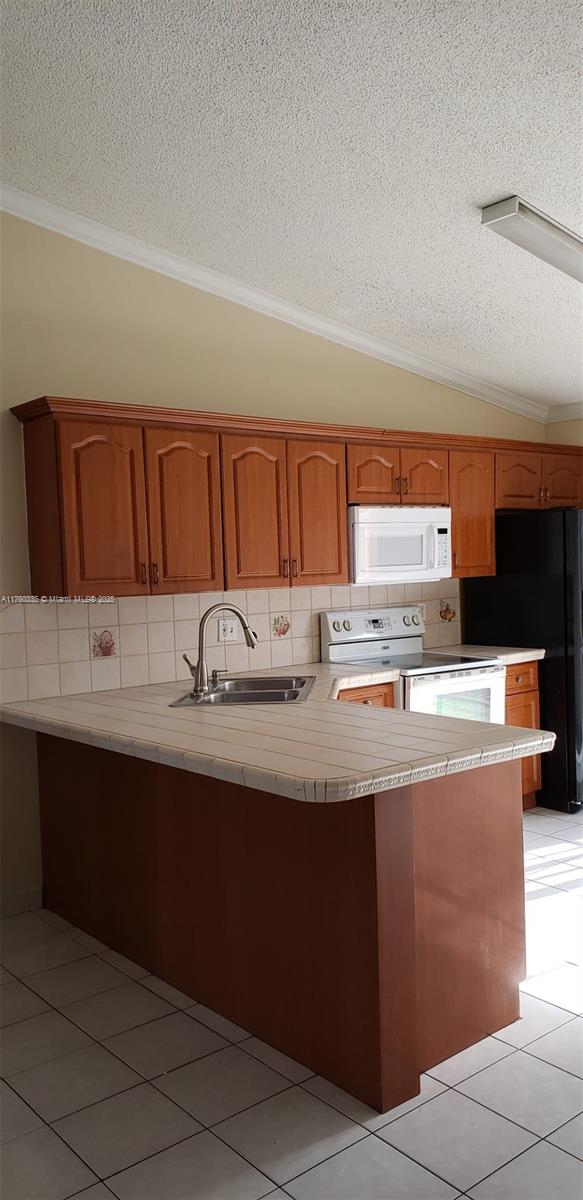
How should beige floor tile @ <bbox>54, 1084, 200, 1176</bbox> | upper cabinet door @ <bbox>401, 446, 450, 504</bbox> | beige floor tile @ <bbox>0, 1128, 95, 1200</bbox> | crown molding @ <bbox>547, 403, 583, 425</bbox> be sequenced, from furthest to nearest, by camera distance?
crown molding @ <bbox>547, 403, 583, 425</bbox>
upper cabinet door @ <bbox>401, 446, 450, 504</bbox>
beige floor tile @ <bbox>54, 1084, 200, 1176</bbox>
beige floor tile @ <bbox>0, 1128, 95, 1200</bbox>

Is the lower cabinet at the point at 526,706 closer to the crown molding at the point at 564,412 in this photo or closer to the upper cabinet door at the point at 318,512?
the upper cabinet door at the point at 318,512

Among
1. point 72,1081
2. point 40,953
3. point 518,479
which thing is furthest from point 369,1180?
point 518,479

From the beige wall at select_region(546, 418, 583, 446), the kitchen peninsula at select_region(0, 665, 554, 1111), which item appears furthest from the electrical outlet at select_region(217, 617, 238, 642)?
the beige wall at select_region(546, 418, 583, 446)

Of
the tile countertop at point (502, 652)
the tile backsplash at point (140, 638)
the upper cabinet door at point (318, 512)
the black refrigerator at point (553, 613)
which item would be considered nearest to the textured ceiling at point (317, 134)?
the upper cabinet door at point (318, 512)

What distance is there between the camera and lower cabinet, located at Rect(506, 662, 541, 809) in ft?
15.5

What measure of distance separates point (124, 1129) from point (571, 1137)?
41.2 inches

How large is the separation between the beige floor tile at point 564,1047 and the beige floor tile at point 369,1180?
1.88ft

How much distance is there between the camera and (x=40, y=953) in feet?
10.6

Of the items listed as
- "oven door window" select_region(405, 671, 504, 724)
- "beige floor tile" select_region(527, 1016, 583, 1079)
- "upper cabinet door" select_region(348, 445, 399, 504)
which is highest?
"upper cabinet door" select_region(348, 445, 399, 504)

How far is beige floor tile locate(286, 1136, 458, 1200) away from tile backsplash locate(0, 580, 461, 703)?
2.10 m

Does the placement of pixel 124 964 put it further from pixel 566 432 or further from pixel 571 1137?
pixel 566 432

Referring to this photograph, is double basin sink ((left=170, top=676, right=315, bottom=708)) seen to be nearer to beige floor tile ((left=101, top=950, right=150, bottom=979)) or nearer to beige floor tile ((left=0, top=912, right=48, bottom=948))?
beige floor tile ((left=101, top=950, right=150, bottom=979))

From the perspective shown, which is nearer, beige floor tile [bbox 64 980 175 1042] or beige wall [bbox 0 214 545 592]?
beige floor tile [bbox 64 980 175 1042]

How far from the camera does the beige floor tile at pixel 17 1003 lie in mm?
2775
